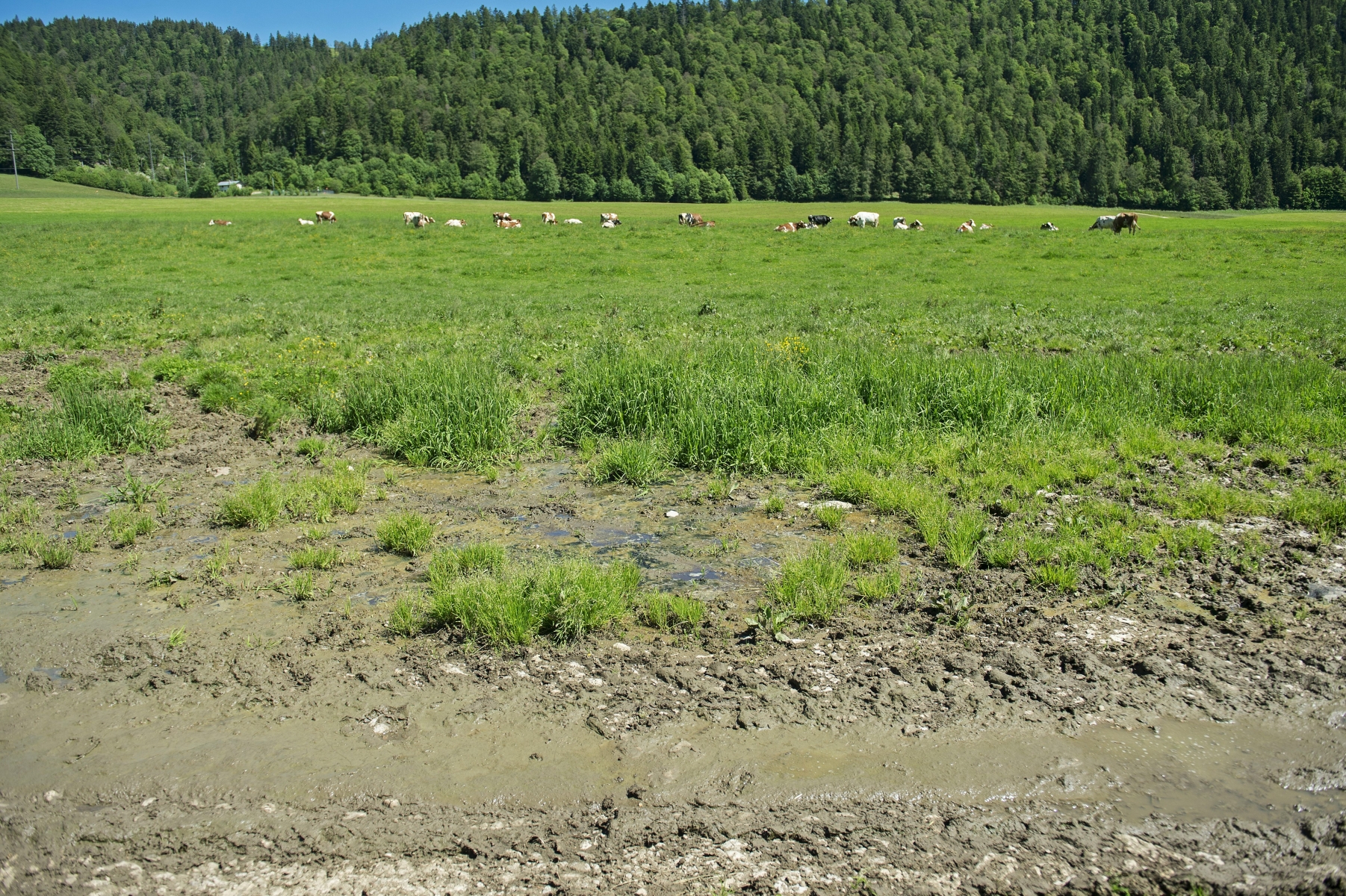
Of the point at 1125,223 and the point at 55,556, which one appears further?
the point at 1125,223

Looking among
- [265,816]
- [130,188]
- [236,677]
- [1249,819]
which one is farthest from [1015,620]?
[130,188]

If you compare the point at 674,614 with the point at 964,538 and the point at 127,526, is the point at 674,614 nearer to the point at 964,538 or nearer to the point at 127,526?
the point at 964,538

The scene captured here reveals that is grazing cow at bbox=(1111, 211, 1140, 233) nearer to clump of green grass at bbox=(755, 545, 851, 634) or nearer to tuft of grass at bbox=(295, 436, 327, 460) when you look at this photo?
tuft of grass at bbox=(295, 436, 327, 460)

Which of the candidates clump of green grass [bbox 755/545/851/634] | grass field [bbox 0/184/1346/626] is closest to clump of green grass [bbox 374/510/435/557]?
grass field [bbox 0/184/1346/626]

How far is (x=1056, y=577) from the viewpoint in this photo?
6672mm

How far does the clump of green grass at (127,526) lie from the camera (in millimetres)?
7809

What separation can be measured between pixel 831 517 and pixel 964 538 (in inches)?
52.2

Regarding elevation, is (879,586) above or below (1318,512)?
below

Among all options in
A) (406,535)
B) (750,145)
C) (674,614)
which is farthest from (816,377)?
(750,145)

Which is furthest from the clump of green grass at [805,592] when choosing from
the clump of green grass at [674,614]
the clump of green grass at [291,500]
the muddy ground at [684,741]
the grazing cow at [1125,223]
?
the grazing cow at [1125,223]

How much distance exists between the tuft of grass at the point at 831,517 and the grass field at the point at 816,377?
5cm

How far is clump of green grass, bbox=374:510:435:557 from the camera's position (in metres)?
7.68

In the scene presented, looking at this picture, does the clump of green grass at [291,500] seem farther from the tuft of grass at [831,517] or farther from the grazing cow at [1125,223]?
the grazing cow at [1125,223]

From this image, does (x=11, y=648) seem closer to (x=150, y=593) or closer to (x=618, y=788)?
(x=150, y=593)
